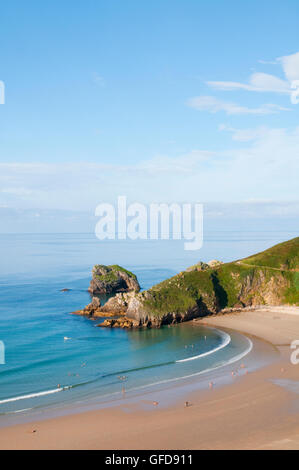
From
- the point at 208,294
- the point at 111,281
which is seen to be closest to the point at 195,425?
the point at 208,294

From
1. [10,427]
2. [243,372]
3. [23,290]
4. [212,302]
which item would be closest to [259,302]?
Result: [212,302]

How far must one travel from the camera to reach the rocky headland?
7538 cm

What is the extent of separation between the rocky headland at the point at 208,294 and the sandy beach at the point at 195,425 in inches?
1261

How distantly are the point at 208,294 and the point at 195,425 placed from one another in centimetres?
4807

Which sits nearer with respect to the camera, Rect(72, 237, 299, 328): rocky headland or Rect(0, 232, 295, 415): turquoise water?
Rect(0, 232, 295, 415): turquoise water

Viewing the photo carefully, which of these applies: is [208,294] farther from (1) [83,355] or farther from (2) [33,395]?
(2) [33,395]

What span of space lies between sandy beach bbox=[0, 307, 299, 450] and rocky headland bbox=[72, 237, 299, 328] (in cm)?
3202

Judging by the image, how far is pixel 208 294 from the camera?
80.4 m

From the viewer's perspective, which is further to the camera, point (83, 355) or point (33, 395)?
point (83, 355)

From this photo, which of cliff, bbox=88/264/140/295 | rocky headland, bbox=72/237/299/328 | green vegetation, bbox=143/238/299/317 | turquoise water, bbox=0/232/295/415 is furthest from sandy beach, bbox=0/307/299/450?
cliff, bbox=88/264/140/295

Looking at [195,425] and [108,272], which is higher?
[108,272]

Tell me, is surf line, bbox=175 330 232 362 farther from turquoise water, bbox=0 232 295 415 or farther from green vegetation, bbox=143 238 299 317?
green vegetation, bbox=143 238 299 317

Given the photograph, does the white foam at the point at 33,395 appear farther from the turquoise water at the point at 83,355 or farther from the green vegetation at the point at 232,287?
the green vegetation at the point at 232,287

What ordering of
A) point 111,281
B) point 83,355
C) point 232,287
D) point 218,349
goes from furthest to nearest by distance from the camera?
1. point 111,281
2. point 232,287
3. point 218,349
4. point 83,355
